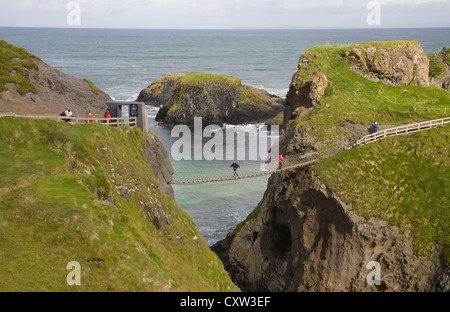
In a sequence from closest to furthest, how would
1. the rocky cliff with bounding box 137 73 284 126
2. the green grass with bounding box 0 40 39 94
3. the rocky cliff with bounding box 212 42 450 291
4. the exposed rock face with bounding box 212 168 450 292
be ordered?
the exposed rock face with bounding box 212 168 450 292
the rocky cliff with bounding box 212 42 450 291
the green grass with bounding box 0 40 39 94
the rocky cliff with bounding box 137 73 284 126

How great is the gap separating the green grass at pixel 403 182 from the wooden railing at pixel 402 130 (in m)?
0.65

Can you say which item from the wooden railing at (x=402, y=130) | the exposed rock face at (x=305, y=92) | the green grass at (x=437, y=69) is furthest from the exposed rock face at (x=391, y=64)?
the green grass at (x=437, y=69)

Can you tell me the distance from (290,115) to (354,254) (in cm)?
1948

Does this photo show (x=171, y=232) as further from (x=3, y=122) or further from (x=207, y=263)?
(x=3, y=122)

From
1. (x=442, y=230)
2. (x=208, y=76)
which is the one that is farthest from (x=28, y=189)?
(x=208, y=76)

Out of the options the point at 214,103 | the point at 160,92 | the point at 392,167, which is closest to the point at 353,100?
the point at 392,167

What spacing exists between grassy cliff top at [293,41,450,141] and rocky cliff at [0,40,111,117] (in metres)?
18.7

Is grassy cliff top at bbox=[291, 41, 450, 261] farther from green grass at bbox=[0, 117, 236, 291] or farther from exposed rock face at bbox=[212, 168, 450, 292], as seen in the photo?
green grass at bbox=[0, 117, 236, 291]

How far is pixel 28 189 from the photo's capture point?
2597 centimetres

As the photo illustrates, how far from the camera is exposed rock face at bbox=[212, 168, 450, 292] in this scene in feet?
120

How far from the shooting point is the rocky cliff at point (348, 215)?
37031 mm
